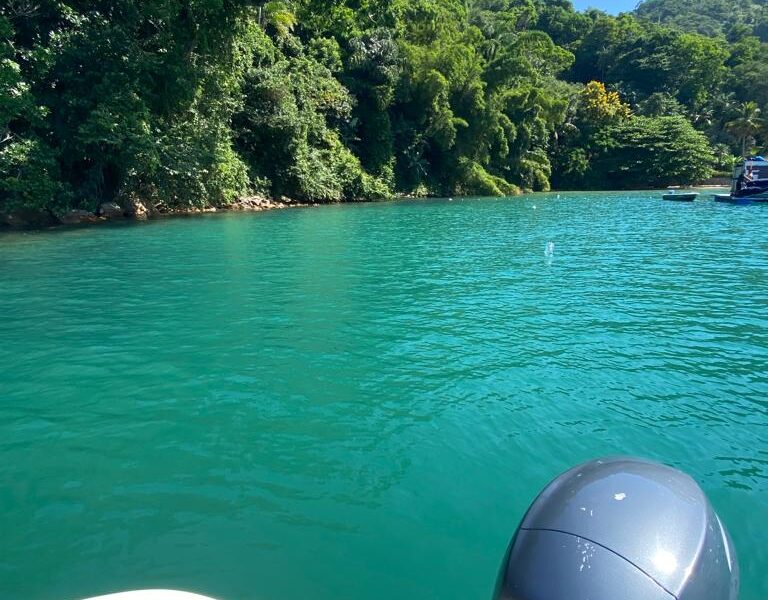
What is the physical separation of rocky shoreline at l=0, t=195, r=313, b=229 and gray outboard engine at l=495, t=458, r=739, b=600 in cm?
2766

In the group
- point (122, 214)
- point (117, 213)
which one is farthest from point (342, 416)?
point (122, 214)

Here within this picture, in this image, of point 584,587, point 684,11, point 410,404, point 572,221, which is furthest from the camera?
point 684,11

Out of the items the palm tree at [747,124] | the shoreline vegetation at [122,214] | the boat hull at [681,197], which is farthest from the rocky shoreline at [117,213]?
the palm tree at [747,124]

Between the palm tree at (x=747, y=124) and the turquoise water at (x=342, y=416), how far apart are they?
68804 millimetres

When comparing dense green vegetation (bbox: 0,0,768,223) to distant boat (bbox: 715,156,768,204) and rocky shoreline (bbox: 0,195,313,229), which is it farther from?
distant boat (bbox: 715,156,768,204)

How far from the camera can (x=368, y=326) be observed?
369 inches

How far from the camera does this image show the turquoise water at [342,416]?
3967 mm

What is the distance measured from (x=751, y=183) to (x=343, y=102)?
28.3 metres

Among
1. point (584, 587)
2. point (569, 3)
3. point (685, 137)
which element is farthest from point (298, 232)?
point (569, 3)

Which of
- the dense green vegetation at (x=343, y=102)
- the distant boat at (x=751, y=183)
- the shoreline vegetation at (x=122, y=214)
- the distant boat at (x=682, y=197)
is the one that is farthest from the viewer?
the distant boat at (x=682, y=197)

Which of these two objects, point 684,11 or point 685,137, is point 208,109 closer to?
point 685,137

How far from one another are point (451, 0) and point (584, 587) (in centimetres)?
6677

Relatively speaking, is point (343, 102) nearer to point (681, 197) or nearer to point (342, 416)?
point (681, 197)

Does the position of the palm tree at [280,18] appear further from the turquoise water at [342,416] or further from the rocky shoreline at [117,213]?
the turquoise water at [342,416]
